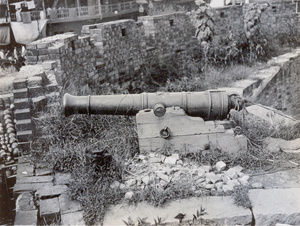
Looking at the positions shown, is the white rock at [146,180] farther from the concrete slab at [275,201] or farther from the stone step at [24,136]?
the stone step at [24,136]

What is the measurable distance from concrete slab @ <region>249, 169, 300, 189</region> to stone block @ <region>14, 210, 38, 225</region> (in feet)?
8.62

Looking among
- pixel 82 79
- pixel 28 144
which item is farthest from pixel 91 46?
pixel 28 144

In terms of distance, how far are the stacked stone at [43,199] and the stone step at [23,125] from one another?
62 centimetres

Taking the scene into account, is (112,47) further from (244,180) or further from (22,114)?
(244,180)

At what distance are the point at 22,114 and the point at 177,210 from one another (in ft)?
9.43

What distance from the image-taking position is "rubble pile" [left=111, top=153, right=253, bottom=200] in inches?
176

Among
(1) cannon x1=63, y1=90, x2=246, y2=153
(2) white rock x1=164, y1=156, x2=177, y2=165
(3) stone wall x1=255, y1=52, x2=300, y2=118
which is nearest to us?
(2) white rock x1=164, y1=156, x2=177, y2=165

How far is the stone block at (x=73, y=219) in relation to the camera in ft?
13.0

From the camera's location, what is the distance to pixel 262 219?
13.4 ft

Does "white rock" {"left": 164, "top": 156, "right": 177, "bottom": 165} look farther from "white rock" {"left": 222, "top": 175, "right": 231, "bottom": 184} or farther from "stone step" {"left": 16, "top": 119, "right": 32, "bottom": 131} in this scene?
"stone step" {"left": 16, "top": 119, "right": 32, "bottom": 131}

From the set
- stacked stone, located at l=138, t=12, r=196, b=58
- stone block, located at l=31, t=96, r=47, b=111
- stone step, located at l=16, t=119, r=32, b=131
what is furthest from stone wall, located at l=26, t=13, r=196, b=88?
stone step, located at l=16, t=119, r=32, b=131

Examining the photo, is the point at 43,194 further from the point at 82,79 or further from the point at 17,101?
the point at 82,79

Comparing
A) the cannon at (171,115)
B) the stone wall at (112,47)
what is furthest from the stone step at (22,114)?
the stone wall at (112,47)

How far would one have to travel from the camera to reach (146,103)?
17.6 ft
